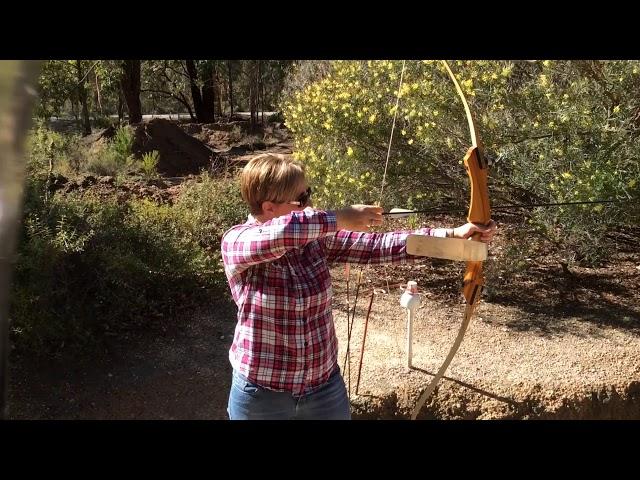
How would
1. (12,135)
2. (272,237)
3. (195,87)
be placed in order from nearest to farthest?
(12,135) → (272,237) → (195,87)

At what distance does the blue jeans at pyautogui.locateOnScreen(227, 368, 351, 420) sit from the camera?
1.91 metres

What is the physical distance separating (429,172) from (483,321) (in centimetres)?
138

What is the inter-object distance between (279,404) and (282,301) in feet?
1.00

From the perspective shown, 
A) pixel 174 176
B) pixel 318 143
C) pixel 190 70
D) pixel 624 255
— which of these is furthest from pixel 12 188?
pixel 190 70

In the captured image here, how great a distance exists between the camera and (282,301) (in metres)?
1.92

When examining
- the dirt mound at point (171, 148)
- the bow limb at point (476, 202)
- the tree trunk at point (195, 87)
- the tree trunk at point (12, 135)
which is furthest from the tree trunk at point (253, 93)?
the tree trunk at point (12, 135)

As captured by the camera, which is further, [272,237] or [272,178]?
[272,178]

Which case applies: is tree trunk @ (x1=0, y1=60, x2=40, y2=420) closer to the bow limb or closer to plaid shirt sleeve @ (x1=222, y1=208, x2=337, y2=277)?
plaid shirt sleeve @ (x1=222, y1=208, x2=337, y2=277)

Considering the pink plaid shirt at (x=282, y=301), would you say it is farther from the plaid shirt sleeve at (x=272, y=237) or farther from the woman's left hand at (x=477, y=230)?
the woman's left hand at (x=477, y=230)

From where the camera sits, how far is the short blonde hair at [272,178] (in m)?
1.98

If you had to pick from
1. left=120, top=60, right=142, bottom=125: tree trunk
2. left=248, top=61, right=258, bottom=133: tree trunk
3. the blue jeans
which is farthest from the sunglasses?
left=248, top=61, right=258, bottom=133: tree trunk

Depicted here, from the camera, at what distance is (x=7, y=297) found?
736 mm

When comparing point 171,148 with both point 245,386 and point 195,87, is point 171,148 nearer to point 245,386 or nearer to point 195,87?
point 195,87

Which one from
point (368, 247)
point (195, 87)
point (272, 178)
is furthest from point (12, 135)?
point (195, 87)
